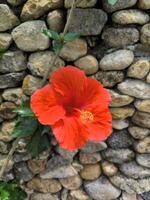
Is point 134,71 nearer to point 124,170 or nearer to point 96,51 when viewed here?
point 96,51

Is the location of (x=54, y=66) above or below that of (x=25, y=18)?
below

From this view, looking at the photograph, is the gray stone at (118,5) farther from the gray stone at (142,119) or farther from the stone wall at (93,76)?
the gray stone at (142,119)

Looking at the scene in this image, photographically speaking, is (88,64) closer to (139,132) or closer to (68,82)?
(68,82)

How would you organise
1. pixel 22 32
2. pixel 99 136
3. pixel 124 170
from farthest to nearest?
pixel 124 170 < pixel 22 32 < pixel 99 136

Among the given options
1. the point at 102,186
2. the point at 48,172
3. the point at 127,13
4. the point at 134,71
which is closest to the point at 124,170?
the point at 102,186

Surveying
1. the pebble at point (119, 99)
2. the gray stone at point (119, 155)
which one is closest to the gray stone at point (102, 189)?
the gray stone at point (119, 155)

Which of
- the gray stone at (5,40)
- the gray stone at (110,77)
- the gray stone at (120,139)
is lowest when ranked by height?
the gray stone at (120,139)

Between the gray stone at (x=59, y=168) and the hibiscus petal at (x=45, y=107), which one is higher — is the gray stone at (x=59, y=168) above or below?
below
